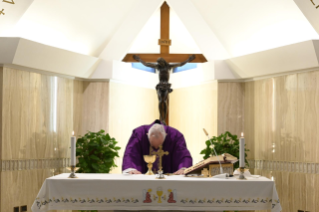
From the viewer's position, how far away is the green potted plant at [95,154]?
700 cm

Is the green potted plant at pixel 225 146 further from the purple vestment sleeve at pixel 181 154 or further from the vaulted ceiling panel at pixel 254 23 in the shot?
the vaulted ceiling panel at pixel 254 23

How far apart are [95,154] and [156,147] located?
1.58 m

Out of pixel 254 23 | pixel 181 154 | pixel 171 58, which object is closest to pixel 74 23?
pixel 171 58

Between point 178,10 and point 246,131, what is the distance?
9.56ft

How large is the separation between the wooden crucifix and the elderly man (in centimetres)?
161

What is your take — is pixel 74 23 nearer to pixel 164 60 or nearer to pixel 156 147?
pixel 164 60

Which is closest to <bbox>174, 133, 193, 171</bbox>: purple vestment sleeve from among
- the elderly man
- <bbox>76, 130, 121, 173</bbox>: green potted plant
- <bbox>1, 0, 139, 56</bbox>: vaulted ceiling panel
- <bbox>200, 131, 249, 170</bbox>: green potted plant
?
the elderly man

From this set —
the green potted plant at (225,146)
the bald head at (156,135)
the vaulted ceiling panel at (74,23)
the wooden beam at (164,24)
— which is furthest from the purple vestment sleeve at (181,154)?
the vaulted ceiling panel at (74,23)

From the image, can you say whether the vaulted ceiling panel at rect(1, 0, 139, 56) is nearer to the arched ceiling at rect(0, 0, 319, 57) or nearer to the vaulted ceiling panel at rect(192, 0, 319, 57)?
the arched ceiling at rect(0, 0, 319, 57)

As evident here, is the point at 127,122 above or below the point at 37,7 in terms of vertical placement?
below

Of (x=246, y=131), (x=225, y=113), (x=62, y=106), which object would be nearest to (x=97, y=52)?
(x=62, y=106)

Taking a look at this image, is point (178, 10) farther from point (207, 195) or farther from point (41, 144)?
point (207, 195)

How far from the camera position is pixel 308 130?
646 cm

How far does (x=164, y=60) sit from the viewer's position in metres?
7.99
